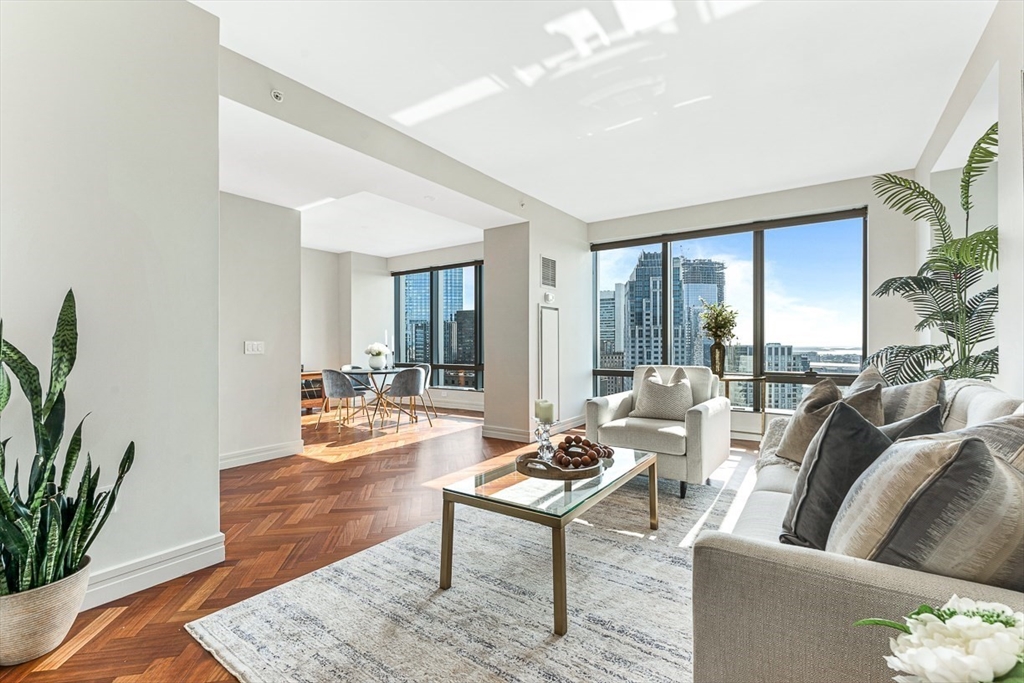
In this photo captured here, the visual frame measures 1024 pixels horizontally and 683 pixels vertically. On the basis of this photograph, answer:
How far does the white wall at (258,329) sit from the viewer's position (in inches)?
161

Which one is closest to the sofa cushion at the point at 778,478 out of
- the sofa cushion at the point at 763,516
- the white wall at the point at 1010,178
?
the sofa cushion at the point at 763,516

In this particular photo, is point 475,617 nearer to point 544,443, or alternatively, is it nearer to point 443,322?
point 544,443

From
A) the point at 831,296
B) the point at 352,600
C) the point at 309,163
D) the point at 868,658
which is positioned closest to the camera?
the point at 868,658

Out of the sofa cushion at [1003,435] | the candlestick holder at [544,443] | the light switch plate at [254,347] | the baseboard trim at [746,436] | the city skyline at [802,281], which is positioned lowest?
the baseboard trim at [746,436]

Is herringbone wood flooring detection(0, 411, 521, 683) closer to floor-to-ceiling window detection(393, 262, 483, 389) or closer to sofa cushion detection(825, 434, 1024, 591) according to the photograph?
sofa cushion detection(825, 434, 1024, 591)

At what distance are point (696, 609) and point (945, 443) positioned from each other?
0.61 m

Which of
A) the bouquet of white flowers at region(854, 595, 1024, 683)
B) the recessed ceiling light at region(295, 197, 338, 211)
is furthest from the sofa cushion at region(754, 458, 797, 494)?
the recessed ceiling light at region(295, 197, 338, 211)

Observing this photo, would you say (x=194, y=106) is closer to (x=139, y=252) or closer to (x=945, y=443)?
(x=139, y=252)

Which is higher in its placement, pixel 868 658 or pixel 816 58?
pixel 816 58

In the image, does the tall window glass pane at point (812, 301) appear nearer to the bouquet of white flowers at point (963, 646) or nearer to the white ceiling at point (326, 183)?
the white ceiling at point (326, 183)

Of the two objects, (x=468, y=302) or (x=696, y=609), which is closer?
(x=696, y=609)

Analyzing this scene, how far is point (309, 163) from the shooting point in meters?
3.45

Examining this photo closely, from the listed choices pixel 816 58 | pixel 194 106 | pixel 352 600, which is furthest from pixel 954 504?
pixel 194 106

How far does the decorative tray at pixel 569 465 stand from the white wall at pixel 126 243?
1598 millimetres
